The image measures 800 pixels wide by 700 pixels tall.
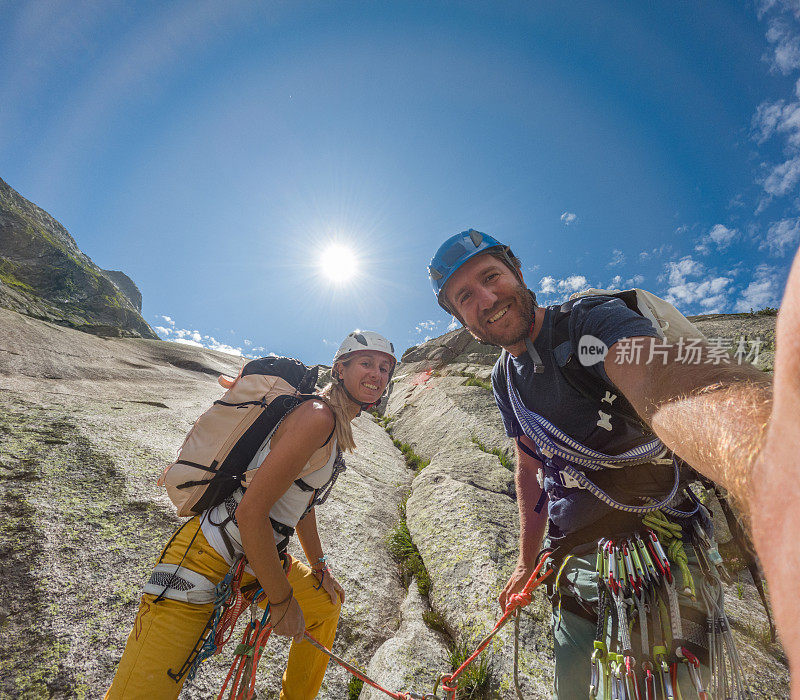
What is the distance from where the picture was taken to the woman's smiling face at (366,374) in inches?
171

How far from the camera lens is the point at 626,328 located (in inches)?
92.0

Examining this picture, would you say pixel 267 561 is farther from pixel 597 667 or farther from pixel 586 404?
pixel 586 404

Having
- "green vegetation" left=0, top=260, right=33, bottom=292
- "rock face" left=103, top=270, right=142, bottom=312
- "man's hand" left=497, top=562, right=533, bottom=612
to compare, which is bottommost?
"man's hand" left=497, top=562, right=533, bottom=612

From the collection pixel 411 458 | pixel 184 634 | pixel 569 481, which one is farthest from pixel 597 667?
pixel 411 458

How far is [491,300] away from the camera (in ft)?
11.2

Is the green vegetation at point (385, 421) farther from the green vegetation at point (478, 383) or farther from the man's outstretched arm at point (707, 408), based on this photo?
the man's outstretched arm at point (707, 408)

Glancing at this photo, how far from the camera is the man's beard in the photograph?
320 centimetres

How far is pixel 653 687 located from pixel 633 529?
1.05 meters

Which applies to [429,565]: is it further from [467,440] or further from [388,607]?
[467,440]

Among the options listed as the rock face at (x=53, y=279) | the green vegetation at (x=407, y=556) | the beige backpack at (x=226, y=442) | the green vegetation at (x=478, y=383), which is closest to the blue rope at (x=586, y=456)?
the beige backpack at (x=226, y=442)

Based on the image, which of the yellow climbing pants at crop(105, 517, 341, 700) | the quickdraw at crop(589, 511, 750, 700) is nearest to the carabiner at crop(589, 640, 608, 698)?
the quickdraw at crop(589, 511, 750, 700)

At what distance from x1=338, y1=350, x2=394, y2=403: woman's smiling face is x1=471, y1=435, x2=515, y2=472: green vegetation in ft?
21.2

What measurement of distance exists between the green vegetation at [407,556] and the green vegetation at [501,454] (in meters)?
3.57

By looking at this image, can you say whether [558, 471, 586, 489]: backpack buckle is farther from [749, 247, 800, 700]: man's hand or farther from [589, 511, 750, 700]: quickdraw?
[749, 247, 800, 700]: man's hand
